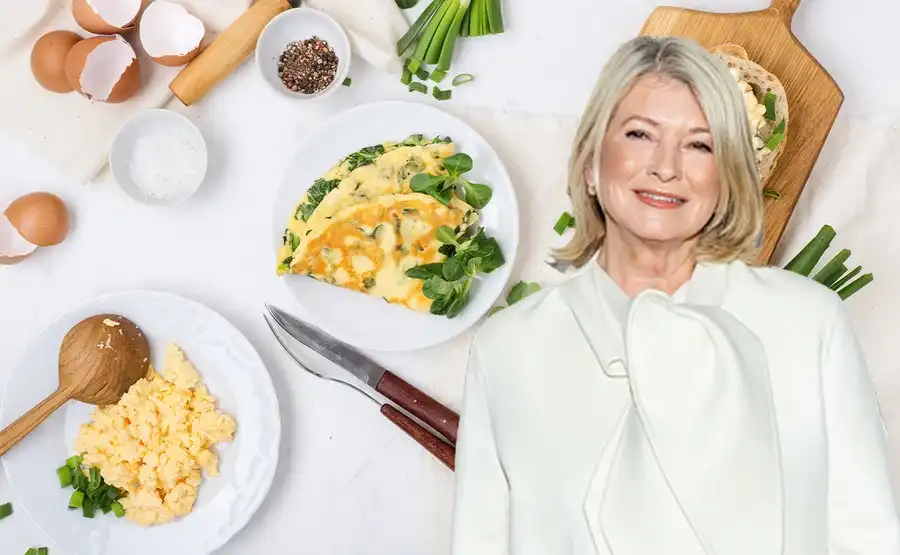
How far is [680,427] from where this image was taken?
3.22ft

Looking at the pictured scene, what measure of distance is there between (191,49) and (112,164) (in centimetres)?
22

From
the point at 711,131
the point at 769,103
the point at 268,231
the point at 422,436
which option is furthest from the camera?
the point at 268,231

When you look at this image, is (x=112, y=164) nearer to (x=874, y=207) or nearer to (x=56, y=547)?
(x=56, y=547)

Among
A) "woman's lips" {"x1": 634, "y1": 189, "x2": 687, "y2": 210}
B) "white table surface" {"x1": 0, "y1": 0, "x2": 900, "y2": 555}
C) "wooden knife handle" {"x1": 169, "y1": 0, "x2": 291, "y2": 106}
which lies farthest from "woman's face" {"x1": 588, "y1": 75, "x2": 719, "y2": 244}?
"wooden knife handle" {"x1": 169, "y1": 0, "x2": 291, "y2": 106}

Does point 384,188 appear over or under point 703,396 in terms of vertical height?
under

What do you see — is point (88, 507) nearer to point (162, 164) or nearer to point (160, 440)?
point (160, 440)

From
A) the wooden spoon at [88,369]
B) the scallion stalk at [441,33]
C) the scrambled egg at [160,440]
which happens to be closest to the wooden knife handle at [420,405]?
the scrambled egg at [160,440]

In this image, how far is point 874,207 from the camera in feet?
4.82

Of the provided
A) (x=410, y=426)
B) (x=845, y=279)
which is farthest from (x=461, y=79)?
(x=845, y=279)

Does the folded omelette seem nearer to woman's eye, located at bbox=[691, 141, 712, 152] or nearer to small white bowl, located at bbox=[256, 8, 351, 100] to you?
small white bowl, located at bbox=[256, 8, 351, 100]

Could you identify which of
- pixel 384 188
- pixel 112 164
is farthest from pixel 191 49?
pixel 384 188

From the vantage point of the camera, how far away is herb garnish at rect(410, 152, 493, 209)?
4.60ft

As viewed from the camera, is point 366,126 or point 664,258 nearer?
point 664,258

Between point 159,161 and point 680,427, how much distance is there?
948 millimetres
